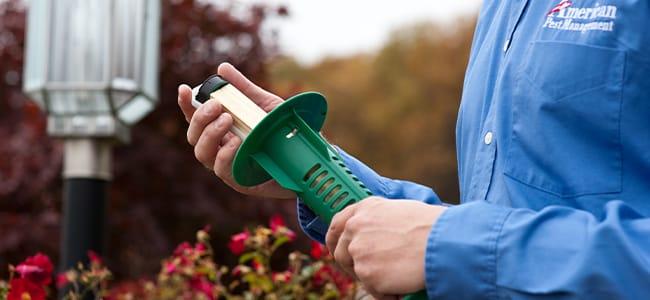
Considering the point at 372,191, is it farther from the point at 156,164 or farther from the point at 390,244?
the point at 156,164

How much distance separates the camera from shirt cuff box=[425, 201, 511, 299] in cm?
110

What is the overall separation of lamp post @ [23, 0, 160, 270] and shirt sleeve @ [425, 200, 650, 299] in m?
3.31

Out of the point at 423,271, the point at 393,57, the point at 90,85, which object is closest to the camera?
the point at 423,271

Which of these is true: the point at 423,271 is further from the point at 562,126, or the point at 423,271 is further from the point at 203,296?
the point at 203,296

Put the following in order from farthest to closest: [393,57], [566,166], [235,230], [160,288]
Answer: [393,57] → [235,230] → [160,288] → [566,166]

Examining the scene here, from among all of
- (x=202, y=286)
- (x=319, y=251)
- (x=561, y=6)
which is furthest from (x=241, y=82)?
(x=202, y=286)

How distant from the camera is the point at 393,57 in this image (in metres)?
30.7

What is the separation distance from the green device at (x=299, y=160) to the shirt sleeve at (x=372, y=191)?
0.68ft

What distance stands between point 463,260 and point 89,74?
3504 mm

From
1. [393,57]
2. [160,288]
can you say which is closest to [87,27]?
[160,288]

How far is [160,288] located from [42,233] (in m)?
3.59

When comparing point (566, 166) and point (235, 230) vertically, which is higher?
point (566, 166)

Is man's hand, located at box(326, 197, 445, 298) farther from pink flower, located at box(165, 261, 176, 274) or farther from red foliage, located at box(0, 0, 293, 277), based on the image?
red foliage, located at box(0, 0, 293, 277)

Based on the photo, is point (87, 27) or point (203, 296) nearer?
point (203, 296)
